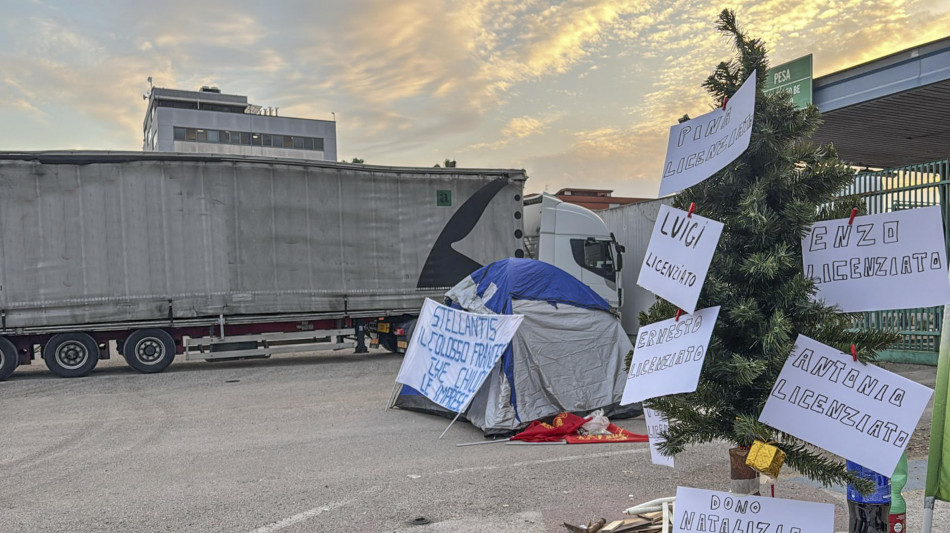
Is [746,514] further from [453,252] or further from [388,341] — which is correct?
[388,341]

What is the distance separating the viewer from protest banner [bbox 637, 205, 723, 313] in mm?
2822

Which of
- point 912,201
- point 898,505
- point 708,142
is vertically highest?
point 912,201

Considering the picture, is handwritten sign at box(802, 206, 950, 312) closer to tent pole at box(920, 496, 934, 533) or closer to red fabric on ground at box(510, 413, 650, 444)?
tent pole at box(920, 496, 934, 533)

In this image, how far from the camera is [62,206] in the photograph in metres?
12.8

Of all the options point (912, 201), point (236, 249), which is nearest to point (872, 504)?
point (912, 201)

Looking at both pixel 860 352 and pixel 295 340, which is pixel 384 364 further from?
pixel 860 352

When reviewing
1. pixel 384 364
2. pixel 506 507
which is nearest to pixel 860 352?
pixel 506 507

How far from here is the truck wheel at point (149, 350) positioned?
1326 cm

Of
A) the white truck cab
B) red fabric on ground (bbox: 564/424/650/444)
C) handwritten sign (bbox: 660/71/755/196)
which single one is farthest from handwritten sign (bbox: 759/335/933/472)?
the white truck cab

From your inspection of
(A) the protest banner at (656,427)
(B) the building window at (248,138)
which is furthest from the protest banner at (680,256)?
(B) the building window at (248,138)

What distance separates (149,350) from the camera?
13.4m

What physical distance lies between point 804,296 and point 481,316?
17.7 feet

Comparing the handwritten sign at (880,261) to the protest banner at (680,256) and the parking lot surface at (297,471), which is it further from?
the parking lot surface at (297,471)

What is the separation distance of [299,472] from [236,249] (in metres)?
8.39
